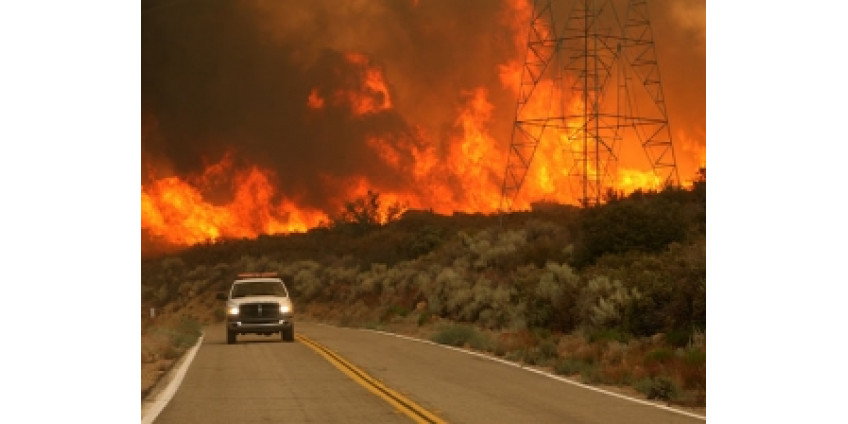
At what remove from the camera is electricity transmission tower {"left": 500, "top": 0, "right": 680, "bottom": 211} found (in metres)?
48.7

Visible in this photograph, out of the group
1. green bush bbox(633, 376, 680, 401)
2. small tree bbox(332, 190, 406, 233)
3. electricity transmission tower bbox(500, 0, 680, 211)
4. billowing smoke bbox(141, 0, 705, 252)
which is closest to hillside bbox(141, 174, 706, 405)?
green bush bbox(633, 376, 680, 401)

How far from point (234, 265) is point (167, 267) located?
6.20 meters

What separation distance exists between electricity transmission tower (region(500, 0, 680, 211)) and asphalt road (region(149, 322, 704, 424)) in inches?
807

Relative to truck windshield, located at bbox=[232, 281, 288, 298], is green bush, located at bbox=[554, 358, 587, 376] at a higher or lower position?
lower

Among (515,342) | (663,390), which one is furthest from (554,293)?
(663,390)

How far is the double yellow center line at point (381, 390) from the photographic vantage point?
18422mm

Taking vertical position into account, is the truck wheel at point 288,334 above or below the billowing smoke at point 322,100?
below

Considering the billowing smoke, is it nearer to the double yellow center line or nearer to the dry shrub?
the dry shrub

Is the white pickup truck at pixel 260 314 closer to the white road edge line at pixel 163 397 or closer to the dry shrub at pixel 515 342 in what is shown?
the white road edge line at pixel 163 397

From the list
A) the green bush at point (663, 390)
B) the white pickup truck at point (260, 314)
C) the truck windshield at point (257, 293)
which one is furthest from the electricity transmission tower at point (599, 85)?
the green bush at point (663, 390)

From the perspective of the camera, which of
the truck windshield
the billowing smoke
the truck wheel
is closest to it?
the truck wheel

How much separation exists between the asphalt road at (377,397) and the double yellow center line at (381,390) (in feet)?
0.55

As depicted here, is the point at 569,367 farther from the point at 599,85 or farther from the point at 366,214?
the point at 366,214
